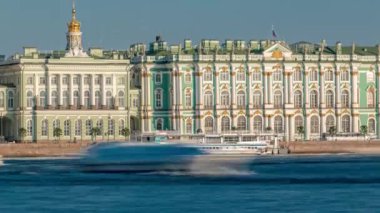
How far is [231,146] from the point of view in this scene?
100438 millimetres

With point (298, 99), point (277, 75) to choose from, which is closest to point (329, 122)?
point (298, 99)

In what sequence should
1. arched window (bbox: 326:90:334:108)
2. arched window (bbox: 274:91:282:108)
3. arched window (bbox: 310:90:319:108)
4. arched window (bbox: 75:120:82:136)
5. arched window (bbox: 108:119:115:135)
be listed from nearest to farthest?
1. arched window (bbox: 75:120:82:136)
2. arched window (bbox: 108:119:115:135)
3. arched window (bbox: 274:91:282:108)
4. arched window (bbox: 310:90:319:108)
5. arched window (bbox: 326:90:334:108)

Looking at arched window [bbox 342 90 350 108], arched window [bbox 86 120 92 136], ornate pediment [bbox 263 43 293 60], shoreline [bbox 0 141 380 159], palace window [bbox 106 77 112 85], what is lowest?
shoreline [bbox 0 141 380 159]

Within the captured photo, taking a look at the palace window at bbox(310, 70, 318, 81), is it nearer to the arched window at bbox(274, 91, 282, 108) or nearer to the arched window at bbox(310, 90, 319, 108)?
the arched window at bbox(310, 90, 319, 108)

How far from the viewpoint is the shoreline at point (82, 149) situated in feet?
331

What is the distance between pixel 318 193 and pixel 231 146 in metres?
38.6

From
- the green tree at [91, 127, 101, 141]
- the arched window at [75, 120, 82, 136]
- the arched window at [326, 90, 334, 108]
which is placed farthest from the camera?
the arched window at [326, 90, 334, 108]

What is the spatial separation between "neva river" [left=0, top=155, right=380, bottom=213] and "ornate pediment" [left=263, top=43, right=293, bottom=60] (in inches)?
1057

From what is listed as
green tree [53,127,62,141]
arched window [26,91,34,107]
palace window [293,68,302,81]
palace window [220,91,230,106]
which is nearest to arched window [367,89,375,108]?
palace window [293,68,302,81]

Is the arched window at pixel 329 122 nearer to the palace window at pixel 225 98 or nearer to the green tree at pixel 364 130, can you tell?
the green tree at pixel 364 130

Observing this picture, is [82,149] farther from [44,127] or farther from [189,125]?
[189,125]

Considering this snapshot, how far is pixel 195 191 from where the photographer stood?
62.8m

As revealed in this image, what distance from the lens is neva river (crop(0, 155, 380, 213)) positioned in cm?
5684

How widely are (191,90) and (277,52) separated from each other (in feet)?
16.2
